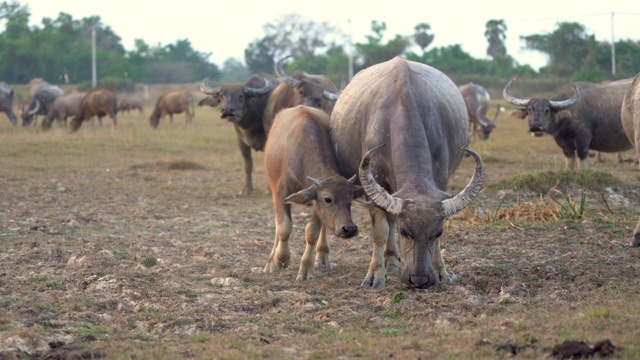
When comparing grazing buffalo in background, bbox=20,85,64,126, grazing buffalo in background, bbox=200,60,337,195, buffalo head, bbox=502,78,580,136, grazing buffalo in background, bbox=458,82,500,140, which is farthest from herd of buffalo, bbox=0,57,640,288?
grazing buffalo in background, bbox=20,85,64,126

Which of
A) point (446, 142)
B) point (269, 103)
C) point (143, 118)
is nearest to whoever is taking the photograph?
point (446, 142)

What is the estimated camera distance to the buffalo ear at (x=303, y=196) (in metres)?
7.26

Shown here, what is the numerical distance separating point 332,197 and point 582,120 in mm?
9994

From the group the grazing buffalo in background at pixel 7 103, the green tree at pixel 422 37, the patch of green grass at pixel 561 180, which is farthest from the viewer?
the green tree at pixel 422 37

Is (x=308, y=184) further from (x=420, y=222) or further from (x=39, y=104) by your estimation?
(x=39, y=104)

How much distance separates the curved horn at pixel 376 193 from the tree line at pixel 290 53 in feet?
100

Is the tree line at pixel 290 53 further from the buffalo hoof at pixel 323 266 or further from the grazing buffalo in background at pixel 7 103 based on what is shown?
the buffalo hoof at pixel 323 266

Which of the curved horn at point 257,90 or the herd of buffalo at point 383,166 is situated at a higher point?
the curved horn at point 257,90

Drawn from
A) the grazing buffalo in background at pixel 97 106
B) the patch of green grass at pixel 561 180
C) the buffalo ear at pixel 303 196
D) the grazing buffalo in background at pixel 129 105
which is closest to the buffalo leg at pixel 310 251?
the buffalo ear at pixel 303 196

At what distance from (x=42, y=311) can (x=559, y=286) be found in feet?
12.4

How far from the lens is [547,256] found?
8.19 metres

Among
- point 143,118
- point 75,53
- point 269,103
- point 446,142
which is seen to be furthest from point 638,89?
point 75,53

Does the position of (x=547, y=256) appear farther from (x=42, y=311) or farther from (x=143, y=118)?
(x=143, y=118)

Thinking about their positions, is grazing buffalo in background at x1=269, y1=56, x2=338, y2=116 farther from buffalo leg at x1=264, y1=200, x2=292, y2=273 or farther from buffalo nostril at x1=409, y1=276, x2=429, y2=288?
buffalo nostril at x1=409, y1=276, x2=429, y2=288
